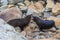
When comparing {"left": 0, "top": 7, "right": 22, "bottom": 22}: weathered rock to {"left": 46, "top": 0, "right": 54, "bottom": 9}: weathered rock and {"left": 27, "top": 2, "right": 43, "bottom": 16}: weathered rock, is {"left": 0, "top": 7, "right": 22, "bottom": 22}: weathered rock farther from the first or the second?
{"left": 46, "top": 0, "right": 54, "bottom": 9}: weathered rock

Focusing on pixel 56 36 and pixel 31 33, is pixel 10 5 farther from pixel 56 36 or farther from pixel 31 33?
pixel 56 36

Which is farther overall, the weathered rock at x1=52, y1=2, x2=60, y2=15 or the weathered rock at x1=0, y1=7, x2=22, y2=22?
the weathered rock at x1=52, y1=2, x2=60, y2=15

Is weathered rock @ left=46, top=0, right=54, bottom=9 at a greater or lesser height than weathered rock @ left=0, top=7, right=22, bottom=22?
greater

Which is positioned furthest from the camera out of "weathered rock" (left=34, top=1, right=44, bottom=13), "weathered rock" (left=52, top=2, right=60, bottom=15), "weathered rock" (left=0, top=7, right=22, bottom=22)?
"weathered rock" (left=34, top=1, right=44, bottom=13)

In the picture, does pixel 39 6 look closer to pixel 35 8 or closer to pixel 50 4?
pixel 35 8

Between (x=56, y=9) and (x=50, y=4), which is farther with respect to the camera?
(x=50, y=4)

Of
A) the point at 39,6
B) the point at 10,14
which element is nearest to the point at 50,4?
the point at 39,6

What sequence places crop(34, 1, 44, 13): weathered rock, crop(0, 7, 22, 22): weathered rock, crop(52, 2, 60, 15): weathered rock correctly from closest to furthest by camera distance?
crop(0, 7, 22, 22): weathered rock → crop(52, 2, 60, 15): weathered rock → crop(34, 1, 44, 13): weathered rock

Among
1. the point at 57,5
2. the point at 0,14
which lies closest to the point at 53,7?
the point at 57,5

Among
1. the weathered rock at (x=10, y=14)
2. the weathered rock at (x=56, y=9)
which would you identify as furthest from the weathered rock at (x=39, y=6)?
the weathered rock at (x=10, y=14)

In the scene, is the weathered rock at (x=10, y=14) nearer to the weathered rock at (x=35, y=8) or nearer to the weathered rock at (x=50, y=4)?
the weathered rock at (x=35, y=8)

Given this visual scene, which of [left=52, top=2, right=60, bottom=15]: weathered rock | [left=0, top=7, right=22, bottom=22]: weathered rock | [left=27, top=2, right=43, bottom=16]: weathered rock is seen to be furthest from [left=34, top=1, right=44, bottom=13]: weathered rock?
[left=0, top=7, right=22, bottom=22]: weathered rock
